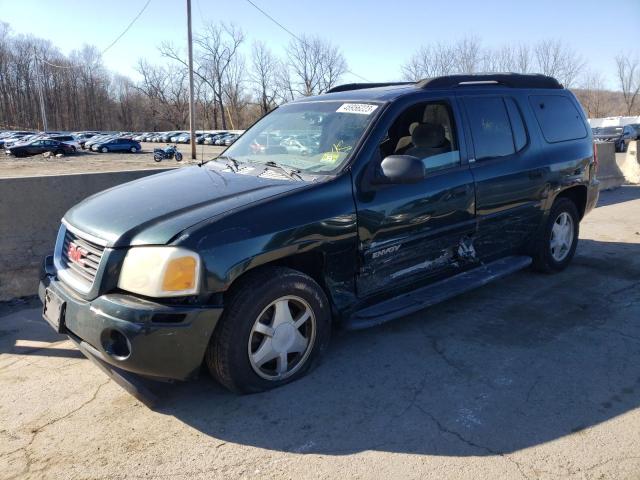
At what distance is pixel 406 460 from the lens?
2.59 m

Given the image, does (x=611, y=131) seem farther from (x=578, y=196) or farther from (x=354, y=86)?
(x=354, y=86)

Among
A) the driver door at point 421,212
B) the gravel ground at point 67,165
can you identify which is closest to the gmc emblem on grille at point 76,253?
the driver door at point 421,212

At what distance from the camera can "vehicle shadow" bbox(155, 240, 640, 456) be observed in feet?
9.16

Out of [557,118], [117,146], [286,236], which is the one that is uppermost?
[557,118]

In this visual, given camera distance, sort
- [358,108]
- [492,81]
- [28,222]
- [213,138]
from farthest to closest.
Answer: [213,138]
[28,222]
[492,81]
[358,108]

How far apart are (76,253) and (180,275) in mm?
918

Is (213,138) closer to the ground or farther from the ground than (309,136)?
closer to the ground

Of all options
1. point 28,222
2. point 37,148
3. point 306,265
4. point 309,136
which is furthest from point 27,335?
point 37,148

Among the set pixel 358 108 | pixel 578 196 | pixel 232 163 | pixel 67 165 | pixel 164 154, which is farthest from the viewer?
pixel 164 154

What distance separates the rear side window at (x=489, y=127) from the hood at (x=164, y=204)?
1.80 m

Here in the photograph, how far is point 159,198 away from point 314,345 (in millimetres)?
1399

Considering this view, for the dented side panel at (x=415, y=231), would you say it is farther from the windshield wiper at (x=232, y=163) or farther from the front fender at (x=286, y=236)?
the windshield wiper at (x=232, y=163)

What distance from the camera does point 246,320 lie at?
296cm

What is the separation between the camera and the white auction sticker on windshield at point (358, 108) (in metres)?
3.84
